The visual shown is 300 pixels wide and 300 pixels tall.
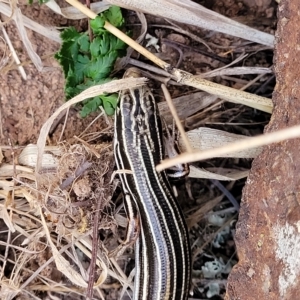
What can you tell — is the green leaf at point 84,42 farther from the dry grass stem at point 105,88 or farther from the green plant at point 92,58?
the dry grass stem at point 105,88

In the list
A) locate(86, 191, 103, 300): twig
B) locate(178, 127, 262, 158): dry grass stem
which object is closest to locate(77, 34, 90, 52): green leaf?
locate(178, 127, 262, 158): dry grass stem

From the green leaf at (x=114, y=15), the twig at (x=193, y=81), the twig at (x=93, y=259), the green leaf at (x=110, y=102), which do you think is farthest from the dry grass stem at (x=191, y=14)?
the twig at (x=93, y=259)

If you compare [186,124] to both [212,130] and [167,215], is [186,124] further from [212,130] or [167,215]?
[167,215]

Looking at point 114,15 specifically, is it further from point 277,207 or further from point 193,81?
point 277,207

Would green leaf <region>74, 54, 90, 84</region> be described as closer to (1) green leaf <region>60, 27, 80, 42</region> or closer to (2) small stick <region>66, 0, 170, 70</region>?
(1) green leaf <region>60, 27, 80, 42</region>

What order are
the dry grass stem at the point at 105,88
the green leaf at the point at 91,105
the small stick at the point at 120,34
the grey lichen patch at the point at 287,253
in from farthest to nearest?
the green leaf at the point at 91,105
the small stick at the point at 120,34
the dry grass stem at the point at 105,88
the grey lichen patch at the point at 287,253

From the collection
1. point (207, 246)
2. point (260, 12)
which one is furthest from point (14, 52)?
point (207, 246)

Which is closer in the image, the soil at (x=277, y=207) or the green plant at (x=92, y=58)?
the soil at (x=277, y=207)
